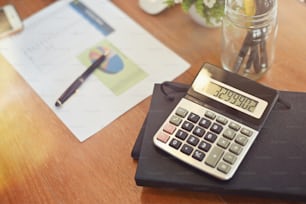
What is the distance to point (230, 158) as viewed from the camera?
2.01 ft

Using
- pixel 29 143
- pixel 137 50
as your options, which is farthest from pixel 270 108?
pixel 29 143

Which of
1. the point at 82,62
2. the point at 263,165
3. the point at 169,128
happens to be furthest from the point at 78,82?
the point at 263,165

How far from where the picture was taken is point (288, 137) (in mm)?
637

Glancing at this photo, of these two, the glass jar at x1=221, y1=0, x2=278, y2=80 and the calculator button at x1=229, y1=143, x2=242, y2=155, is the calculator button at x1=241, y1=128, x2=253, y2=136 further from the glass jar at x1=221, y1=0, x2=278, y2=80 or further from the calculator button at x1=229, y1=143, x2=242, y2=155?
the glass jar at x1=221, y1=0, x2=278, y2=80

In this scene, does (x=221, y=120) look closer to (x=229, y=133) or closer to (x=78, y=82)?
(x=229, y=133)

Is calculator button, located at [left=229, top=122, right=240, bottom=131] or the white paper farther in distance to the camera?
the white paper

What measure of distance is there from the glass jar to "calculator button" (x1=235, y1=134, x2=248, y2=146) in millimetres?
141

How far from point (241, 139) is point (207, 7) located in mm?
241

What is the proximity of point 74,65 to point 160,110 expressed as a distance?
202 millimetres

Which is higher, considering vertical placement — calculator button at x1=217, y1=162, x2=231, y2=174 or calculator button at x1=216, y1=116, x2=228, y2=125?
calculator button at x1=216, y1=116, x2=228, y2=125

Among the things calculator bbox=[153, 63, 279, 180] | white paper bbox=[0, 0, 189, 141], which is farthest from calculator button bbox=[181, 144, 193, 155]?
white paper bbox=[0, 0, 189, 141]

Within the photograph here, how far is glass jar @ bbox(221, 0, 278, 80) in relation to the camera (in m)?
0.68

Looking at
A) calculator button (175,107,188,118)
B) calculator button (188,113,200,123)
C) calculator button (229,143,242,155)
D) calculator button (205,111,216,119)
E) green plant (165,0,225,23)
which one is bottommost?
calculator button (229,143,242,155)

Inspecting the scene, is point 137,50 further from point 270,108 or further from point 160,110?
point 270,108
